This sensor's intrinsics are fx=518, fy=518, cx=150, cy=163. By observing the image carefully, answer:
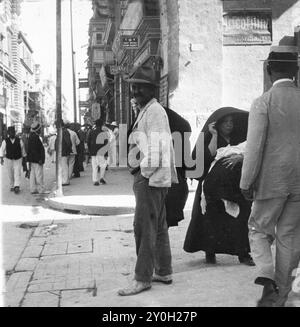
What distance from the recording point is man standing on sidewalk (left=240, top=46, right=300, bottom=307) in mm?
3639

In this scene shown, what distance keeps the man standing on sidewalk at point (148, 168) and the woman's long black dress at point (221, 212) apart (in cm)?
86

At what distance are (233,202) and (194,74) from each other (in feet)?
25.0

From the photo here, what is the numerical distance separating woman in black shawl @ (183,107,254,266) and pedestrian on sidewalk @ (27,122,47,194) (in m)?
7.80

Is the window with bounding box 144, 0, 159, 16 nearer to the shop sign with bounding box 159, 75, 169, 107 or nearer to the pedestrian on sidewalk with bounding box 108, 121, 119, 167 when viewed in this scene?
the shop sign with bounding box 159, 75, 169, 107

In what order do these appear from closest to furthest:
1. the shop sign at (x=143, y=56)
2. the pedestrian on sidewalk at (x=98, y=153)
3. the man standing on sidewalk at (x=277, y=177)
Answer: the man standing on sidewalk at (x=277, y=177)
the pedestrian on sidewalk at (x=98, y=153)
the shop sign at (x=143, y=56)

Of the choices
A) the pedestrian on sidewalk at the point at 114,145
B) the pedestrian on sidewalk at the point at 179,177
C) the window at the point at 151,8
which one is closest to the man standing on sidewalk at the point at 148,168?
the pedestrian on sidewalk at the point at 179,177

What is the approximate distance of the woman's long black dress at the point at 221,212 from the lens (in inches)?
205

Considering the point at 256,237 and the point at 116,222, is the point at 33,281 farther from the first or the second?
the point at 116,222

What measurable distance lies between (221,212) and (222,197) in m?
0.18

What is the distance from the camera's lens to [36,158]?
41.0ft

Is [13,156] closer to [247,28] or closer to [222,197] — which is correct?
[247,28]

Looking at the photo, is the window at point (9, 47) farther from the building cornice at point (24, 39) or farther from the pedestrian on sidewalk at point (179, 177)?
the pedestrian on sidewalk at point (179, 177)

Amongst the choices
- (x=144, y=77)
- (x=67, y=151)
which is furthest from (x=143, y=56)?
(x=144, y=77)

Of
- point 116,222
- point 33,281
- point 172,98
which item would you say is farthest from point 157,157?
point 172,98
